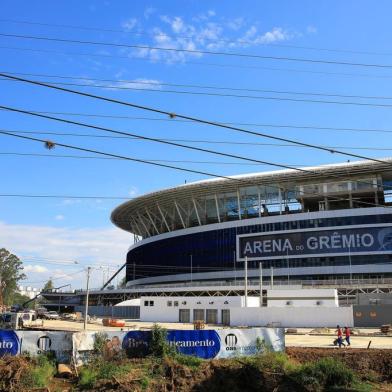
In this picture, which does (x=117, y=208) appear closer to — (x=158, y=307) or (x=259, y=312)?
(x=158, y=307)

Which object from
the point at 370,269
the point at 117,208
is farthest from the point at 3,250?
the point at 370,269

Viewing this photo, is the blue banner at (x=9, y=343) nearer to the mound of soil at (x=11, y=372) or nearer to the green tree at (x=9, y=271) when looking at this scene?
the mound of soil at (x=11, y=372)

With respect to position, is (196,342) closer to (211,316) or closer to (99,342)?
(99,342)

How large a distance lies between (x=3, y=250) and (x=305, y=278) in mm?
109688

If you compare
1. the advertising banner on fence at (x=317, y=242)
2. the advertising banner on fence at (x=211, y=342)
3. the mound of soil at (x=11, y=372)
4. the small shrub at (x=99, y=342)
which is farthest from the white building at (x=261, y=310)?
the mound of soil at (x=11, y=372)

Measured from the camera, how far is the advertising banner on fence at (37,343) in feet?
79.4

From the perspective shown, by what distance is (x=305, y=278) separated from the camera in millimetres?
95875

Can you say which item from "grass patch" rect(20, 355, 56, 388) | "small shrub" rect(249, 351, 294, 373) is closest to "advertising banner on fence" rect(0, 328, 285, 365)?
"grass patch" rect(20, 355, 56, 388)

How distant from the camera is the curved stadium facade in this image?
91.1 metres

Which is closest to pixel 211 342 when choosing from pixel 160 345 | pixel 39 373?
pixel 160 345

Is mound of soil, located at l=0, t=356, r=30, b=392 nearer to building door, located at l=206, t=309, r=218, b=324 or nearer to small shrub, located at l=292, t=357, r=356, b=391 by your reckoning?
small shrub, located at l=292, t=357, r=356, b=391

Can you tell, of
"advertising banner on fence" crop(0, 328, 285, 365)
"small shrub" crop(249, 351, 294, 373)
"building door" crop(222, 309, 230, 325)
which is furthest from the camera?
"building door" crop(222, 309, 230, 325)

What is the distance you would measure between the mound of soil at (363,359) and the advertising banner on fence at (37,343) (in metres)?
12.3

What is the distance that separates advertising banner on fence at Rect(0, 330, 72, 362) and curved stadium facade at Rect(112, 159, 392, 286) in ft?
194
